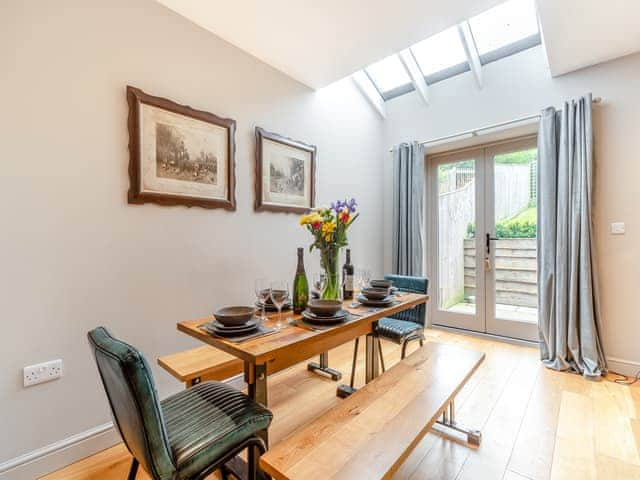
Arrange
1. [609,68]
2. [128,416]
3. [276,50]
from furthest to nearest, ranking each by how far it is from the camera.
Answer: [609,68]
[276,50]
[128,416]

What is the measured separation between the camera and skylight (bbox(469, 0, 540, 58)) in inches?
108

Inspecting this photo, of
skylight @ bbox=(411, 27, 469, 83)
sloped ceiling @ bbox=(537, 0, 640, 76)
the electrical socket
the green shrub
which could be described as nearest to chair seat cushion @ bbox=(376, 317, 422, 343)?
the green shrub

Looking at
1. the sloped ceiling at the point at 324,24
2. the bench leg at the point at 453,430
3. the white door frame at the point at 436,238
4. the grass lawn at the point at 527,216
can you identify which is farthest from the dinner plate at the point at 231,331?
the grass lawn at the point at 527,216

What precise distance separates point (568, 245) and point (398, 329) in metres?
1.74

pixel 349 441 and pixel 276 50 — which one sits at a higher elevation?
pixel 276 50

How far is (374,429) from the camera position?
45.3 inches

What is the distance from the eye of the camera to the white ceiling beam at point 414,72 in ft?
10.7

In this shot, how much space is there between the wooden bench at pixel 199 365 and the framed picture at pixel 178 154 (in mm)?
975

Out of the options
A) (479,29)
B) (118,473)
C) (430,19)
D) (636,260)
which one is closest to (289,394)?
(118,473)

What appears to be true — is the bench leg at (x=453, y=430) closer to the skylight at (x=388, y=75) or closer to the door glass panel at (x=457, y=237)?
the door glass panel at (x=457, y=237)

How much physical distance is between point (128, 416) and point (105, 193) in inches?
50.9

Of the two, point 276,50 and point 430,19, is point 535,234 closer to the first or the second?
point 430,19

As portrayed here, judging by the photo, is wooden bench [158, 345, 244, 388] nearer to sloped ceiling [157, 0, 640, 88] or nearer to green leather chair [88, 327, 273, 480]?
green leather chair [88, 327, 273, 480]

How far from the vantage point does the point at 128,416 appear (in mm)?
969
